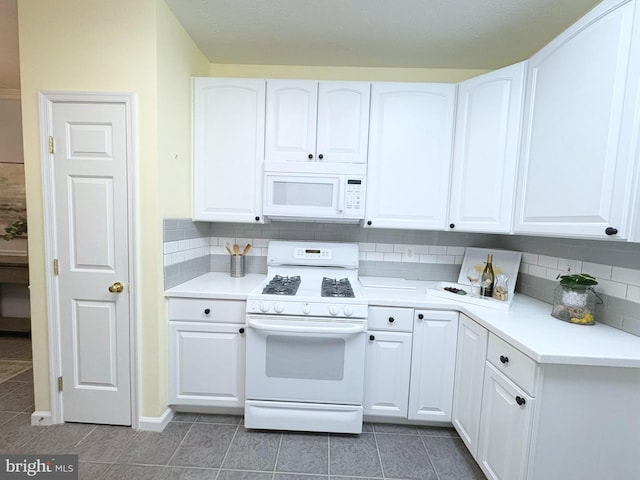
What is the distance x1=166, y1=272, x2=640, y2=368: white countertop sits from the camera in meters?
1.10

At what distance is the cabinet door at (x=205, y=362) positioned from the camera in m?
1.83

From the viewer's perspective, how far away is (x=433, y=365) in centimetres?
180

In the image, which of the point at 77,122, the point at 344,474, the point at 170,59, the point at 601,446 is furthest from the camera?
the point at 170,59

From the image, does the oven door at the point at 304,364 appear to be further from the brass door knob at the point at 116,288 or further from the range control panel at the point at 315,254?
the brass door knob at the point at 116,288

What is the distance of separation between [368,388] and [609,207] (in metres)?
1.55

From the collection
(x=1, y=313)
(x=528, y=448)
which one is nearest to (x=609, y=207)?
(x=528, y=448)

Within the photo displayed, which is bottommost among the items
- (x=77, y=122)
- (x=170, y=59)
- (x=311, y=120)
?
(x=77, y=122)

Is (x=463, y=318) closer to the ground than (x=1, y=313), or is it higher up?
higher up

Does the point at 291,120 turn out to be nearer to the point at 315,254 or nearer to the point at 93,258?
the point at 315,254

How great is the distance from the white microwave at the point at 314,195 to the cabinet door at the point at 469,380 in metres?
0.99

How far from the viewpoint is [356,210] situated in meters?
1.99

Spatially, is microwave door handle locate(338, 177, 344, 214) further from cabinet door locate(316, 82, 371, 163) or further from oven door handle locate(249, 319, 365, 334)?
oven door handle locate(249, 319, 365, 334)

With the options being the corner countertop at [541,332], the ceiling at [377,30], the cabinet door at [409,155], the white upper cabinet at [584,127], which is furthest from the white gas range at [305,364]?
the ceiling at [377,30]

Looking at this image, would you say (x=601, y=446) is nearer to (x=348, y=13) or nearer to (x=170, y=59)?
(x=348, y=13)
